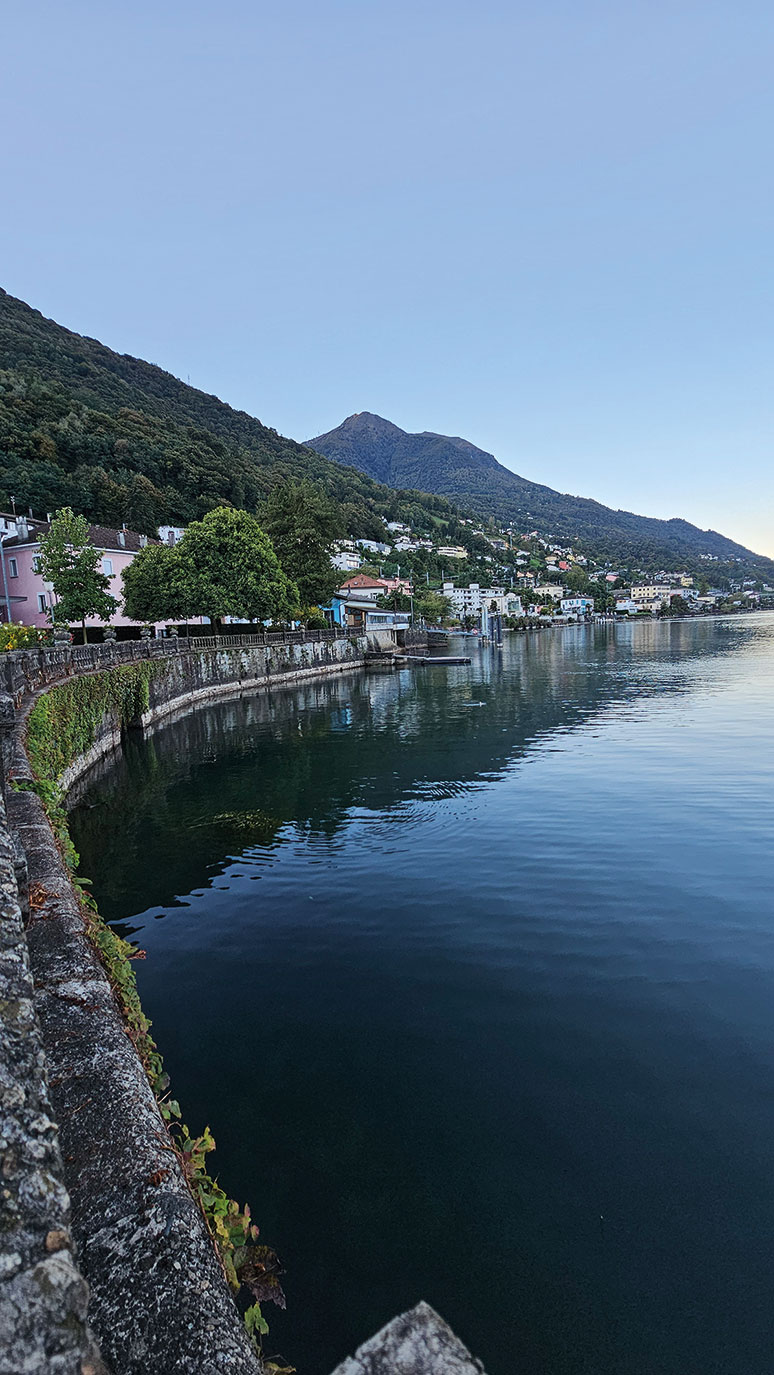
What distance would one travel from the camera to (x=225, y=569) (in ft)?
178

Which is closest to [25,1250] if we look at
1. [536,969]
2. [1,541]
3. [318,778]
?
[536,969]

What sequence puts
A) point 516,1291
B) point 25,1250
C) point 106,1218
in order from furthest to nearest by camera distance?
point 516,1291 → point 106,1218 → point 25,1250

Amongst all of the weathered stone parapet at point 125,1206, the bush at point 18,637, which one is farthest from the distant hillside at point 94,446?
the weathered stone parapet at point 125,1206

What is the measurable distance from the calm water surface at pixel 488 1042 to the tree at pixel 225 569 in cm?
3407

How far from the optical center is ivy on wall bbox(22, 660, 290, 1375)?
14.0ft

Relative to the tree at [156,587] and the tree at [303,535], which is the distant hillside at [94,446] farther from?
the tree at [156,587]

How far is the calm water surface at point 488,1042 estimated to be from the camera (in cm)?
522

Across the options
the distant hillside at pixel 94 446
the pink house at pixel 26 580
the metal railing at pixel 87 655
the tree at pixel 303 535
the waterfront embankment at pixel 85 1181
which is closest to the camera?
the waterfront embankment at pixel 85 1181

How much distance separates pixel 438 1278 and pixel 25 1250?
5.04m

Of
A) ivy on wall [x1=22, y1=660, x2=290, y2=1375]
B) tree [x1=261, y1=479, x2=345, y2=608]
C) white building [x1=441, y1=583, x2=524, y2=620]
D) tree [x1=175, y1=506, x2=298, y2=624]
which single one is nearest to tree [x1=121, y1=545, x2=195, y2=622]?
Result: tree [x1=175, y1=506, x2=298, y2=624]

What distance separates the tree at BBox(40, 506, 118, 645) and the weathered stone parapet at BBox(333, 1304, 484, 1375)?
4768cm

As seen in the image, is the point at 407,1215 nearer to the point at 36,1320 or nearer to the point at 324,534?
the point at 36,1320

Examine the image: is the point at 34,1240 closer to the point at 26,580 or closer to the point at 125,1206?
the point at 125,1206

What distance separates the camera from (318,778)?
77.2 feet
